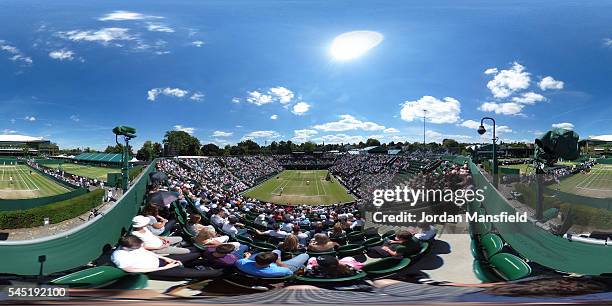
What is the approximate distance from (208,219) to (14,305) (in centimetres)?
324

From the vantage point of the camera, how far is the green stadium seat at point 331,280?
148 inches

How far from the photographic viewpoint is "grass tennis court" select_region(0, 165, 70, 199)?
27.2ft

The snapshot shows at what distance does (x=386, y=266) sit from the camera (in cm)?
412

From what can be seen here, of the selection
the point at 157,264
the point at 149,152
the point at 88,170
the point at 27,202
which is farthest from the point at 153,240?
the point at 88,170

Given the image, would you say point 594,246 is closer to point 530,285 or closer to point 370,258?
point 530,285

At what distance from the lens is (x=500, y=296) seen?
3471mm

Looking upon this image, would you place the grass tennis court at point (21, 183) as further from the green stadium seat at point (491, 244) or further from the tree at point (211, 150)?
the green stadium seat at point (491, 244)

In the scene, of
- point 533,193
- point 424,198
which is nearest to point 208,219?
point 424,198

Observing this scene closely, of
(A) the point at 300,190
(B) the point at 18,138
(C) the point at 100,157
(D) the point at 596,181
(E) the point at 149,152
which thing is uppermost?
(B) the point at 18,138

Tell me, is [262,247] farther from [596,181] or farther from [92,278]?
[596,181]

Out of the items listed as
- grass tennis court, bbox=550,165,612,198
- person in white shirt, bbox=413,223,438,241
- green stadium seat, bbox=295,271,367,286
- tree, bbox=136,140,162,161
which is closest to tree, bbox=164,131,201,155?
tree, bbox=136,140,162,161

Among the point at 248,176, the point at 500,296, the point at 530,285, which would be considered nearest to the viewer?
the point at 500,296

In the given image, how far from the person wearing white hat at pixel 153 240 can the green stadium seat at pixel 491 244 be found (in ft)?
16.6

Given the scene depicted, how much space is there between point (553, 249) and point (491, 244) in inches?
31.1
